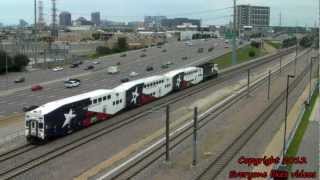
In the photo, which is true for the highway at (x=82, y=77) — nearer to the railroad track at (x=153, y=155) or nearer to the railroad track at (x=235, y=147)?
the railroad track at (x=153, y=155)

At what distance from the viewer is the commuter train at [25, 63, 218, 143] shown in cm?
3834

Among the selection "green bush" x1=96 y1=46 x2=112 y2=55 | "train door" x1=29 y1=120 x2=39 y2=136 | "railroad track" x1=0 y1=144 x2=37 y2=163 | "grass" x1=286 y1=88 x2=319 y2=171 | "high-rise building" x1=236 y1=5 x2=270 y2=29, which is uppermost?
"high-rise building" x1=236 y1=5 x2=270 y2=29

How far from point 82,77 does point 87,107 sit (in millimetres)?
48246

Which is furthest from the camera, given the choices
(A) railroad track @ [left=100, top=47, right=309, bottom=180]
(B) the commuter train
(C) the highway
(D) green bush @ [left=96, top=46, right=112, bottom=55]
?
(D) green bush @ [left=96, top=46, right=112, bottom=55]

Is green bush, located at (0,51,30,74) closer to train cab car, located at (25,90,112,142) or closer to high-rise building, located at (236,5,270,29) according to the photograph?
train cab car, located at (25,90,112,142)

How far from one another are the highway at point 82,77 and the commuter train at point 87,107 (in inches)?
498

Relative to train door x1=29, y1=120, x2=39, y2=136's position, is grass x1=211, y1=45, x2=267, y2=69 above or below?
above

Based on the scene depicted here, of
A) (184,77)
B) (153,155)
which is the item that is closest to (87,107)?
(153,155)

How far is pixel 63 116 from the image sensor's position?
131 feet

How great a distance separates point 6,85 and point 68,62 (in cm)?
4228


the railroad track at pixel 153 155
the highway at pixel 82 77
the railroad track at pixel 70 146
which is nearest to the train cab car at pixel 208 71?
the highway at pixel 82 77

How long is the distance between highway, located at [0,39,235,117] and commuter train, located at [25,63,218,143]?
1264cm

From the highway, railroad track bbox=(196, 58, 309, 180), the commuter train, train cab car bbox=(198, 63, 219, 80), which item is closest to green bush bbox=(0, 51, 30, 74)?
the highway

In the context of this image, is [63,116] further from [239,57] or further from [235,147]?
[239,57]
